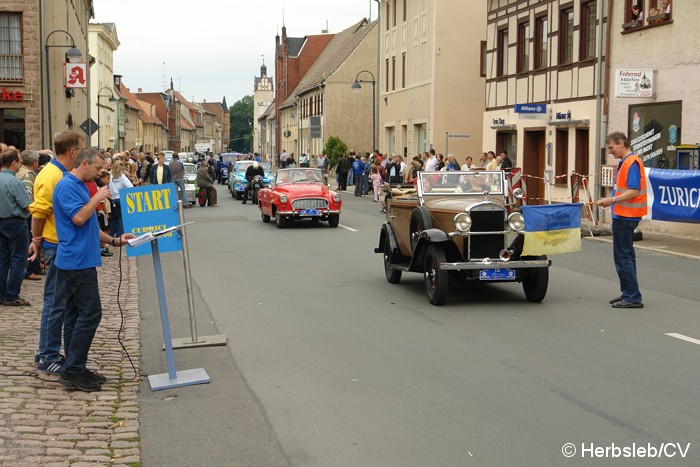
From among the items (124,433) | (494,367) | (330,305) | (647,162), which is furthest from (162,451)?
(647,162)

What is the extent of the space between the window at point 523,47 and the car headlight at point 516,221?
2148cm

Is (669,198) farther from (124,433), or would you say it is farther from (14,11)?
(14,11)

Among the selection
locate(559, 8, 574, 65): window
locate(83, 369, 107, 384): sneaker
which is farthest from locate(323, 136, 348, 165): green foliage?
locate(83, 369, 107, 384): sneaker

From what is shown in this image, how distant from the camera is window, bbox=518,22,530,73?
32.2 metres

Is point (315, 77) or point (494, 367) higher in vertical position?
point (315, 77)

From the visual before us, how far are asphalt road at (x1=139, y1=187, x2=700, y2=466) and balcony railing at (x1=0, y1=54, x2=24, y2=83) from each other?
2125cm

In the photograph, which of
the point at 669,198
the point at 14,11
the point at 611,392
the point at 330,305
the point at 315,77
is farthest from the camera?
the point at 315,77

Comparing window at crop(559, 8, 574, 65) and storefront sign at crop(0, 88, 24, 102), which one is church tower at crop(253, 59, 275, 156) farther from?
window at crop(559, 8, 574, 65)


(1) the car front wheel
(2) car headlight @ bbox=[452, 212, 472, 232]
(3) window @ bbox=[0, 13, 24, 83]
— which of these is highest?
(3) window @ bbox=[0, 13, 24, 83]

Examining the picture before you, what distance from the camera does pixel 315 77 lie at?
84.5 metres

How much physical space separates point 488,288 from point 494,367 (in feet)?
16.7

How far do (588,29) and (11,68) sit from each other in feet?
62.2

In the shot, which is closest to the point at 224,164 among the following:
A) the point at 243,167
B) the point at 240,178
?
the point at 243,167

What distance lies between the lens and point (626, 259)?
11.1 metres
